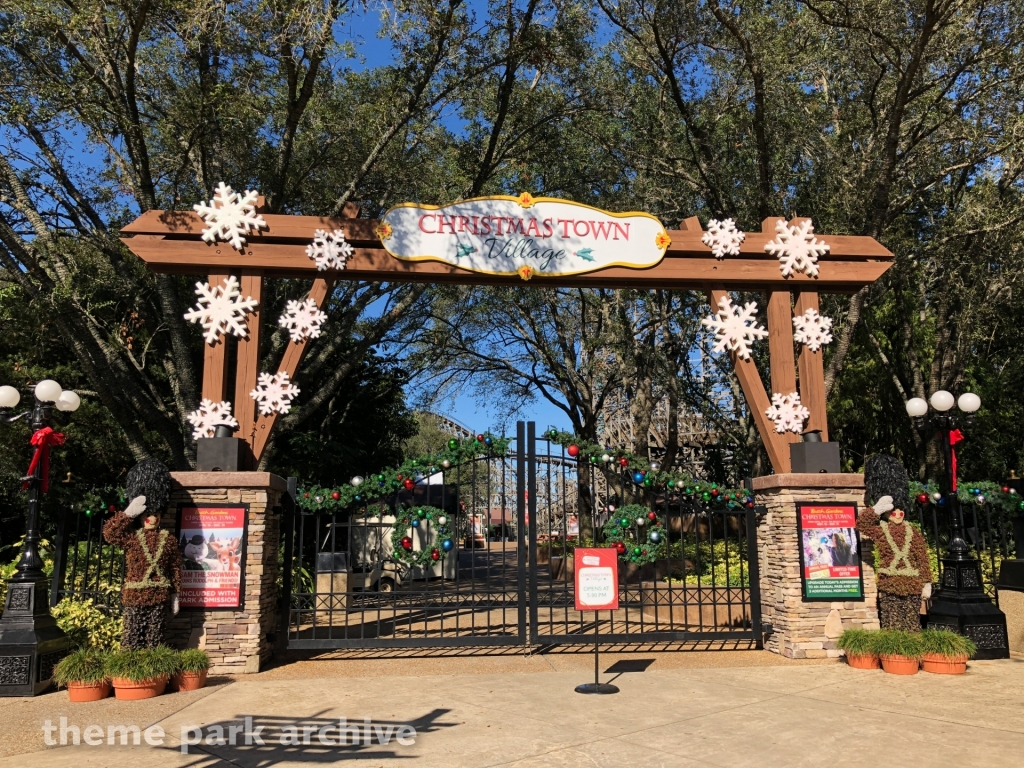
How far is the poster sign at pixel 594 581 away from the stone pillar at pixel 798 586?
2713 mm

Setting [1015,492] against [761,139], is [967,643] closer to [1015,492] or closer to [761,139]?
[1015,492]

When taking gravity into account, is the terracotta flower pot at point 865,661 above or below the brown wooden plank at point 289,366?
below

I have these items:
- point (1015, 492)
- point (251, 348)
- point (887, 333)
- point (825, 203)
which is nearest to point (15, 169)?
point (251, 348)

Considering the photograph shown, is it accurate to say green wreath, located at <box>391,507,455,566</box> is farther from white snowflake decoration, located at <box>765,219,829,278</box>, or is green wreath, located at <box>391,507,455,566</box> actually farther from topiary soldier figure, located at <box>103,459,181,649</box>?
white snowflake decoration, located at <box>765,219,829,278</box>

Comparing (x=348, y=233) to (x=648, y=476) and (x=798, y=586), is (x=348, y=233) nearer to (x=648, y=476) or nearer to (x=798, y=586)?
(x=648, y=476)

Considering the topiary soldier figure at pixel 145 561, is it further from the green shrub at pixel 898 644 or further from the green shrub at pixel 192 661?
the green shrub at pixel 898 644

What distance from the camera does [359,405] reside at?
2325 cm

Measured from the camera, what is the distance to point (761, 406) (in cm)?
1014

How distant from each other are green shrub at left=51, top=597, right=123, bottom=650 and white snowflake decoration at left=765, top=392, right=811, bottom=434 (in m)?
8.65

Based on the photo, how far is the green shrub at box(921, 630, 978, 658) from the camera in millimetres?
8227

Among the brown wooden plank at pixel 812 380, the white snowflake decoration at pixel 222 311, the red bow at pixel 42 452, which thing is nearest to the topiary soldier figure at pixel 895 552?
the brown wooden plank at pixel 812 380

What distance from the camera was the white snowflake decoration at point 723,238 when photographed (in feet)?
A: 33.3

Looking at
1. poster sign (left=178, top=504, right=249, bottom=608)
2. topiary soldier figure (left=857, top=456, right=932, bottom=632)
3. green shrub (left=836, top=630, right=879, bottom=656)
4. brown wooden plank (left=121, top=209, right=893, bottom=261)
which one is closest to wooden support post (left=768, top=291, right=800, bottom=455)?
brown wooden plank (left=121, top=209, right=893, bottom=261)

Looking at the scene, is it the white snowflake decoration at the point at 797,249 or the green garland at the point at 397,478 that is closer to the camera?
the green garland at the point at 397,478
